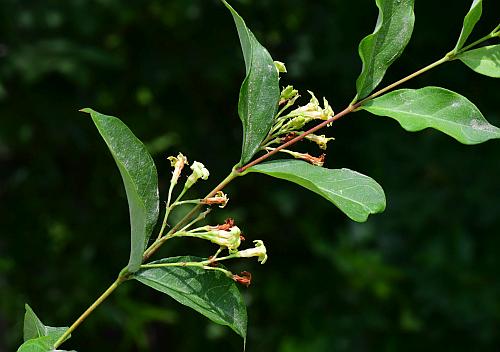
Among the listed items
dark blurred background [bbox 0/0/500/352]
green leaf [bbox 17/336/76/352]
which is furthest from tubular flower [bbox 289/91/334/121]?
dark blurred background [bbox 0/0/500/352]

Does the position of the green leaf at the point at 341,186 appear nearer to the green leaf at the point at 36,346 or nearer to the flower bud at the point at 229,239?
the flower bud at the point at 229,239

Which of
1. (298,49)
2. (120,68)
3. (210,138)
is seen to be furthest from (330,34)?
(120,68)

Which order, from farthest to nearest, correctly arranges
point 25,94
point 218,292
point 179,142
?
1. point 179,142
2. point 25,94
3. point 218,292

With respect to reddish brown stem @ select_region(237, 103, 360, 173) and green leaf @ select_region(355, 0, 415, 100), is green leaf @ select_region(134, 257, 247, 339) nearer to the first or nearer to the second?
reddish brown stem @ select_region(237, 103, 360, 173)

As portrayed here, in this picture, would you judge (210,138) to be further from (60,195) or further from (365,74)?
(365,74)

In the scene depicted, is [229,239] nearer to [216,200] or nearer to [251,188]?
[216,200]
